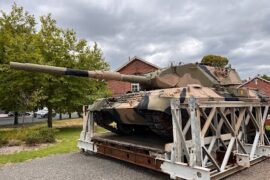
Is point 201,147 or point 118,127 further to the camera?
point 118,127

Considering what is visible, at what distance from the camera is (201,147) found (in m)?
5.71

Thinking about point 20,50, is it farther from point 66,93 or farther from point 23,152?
point 23,152

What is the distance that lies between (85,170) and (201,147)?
3089mm

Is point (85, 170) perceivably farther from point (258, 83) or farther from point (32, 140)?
point (258, 83)

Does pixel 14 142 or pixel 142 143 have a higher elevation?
Result: pixel 142 143

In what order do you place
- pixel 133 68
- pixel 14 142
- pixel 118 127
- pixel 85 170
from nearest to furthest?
pixel 85 170
pixel 118 127
pixel 14 142
pixel 133 68

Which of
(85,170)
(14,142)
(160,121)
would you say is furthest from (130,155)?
(14,142)

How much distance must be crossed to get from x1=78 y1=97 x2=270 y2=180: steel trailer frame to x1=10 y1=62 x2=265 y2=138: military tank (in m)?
0.29

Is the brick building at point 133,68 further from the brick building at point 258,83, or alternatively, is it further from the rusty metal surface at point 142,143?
→ the rusty metal surface at point 142,143

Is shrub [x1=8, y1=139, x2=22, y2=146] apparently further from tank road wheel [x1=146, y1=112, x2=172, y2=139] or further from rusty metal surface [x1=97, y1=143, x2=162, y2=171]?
tank road wheel [x1=146, y1=112, x2=172, y2=139]

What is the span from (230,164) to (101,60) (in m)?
12.7

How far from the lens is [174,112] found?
19.0 ft

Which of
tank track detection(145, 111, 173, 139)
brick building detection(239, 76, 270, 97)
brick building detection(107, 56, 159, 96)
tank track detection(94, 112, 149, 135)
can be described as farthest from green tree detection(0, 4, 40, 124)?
brick building detection(239, 76, 270, 97)

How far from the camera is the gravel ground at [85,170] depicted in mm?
6566
